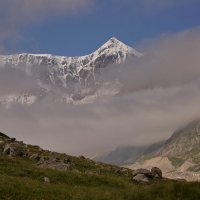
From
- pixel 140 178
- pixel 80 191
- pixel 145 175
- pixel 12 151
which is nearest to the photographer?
pixel 80 191

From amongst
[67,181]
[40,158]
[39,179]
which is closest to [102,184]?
[67,181]

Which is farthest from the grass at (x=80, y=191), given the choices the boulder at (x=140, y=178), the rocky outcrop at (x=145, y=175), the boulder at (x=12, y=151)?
the boulder at (x=12, y=151)

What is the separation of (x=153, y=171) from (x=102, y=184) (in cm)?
1924

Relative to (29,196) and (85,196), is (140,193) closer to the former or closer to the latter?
(85,196)

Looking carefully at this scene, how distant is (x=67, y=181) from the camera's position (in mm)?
44969

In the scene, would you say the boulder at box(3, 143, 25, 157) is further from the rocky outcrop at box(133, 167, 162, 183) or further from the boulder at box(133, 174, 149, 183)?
the boulder at box(133, 174, 149, 183)

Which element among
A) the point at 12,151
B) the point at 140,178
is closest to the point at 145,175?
the point at 140,178

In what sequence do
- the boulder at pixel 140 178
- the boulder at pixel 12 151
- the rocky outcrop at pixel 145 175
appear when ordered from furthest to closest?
the boulder at pixel 12 151 → the rocky outcrop at pixel 145 175 → the boulder at pixel 140 178

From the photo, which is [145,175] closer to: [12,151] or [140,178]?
[140,178]

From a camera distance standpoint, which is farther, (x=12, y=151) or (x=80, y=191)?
(x=12, y=151)

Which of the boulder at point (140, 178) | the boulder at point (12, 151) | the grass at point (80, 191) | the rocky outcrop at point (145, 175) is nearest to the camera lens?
the grass at point (80, 191)

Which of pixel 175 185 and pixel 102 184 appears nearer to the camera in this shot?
pixel 175 185

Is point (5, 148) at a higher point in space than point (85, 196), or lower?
higher

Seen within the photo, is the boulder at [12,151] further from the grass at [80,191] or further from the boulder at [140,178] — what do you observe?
the grass at [80,191]
